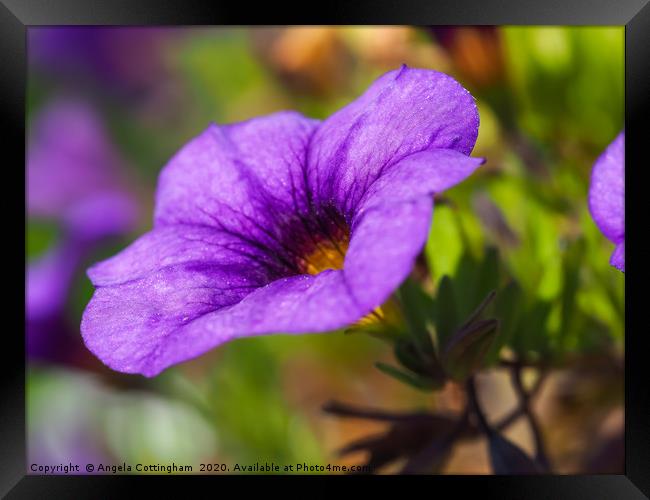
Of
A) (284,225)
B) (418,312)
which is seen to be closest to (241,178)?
(284,225)

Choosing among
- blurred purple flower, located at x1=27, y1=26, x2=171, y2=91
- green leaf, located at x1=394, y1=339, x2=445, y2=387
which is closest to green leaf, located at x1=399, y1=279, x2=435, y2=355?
green leaf, located at x1=394, y1=339, x2=445, y2=387

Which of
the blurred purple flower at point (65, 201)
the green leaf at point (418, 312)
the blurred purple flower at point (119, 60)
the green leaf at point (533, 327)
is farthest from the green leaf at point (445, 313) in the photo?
the blurred purple flower at point (119, 60)

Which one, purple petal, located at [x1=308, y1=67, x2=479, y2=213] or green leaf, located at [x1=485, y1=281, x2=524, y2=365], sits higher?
purple petal, located at [x1=308, y1=67, x2=479, y2=213]

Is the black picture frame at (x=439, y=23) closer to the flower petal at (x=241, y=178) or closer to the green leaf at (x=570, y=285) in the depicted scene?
the green leaf at (x=570, y=285)

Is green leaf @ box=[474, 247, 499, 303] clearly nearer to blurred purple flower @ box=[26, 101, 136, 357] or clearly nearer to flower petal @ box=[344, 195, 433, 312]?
flower petal @ box=[344, 195, 433, 312]

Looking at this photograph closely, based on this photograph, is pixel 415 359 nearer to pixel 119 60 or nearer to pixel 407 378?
pixel 407 378

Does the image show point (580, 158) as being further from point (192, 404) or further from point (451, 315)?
point (192, 404)

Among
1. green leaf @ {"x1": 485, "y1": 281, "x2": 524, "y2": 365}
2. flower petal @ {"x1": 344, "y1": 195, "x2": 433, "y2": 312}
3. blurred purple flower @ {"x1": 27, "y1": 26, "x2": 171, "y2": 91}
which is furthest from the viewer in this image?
blurred purple flower @ {"x1": 27, "y1": 26, "x2": 171, "y2": 91}

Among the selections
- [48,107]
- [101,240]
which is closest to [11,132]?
[101,240]
